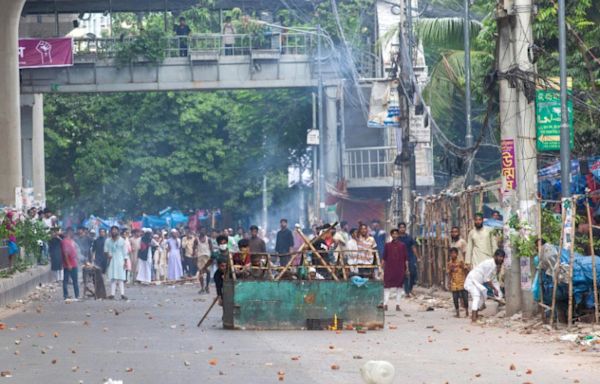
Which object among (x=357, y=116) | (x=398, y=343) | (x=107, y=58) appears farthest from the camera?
(x=357, y=116)

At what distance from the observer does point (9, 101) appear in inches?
1549

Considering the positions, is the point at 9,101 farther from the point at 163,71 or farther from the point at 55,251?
the point at 163,71

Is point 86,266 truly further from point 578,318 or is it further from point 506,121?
point 578,318

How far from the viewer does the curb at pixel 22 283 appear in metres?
28.1

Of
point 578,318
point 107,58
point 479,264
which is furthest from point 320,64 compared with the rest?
point 578,318

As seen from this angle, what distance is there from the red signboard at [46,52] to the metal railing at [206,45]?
62.3 inches

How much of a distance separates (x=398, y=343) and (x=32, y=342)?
16.3 ft

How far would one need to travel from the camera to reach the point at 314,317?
20.2 m

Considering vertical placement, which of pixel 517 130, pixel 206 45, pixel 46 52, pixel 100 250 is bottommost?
pixel 100 250

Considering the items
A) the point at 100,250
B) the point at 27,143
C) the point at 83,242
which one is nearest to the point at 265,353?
the point at 100,250

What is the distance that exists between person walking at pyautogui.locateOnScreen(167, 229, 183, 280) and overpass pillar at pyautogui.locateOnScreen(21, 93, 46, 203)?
8588mm

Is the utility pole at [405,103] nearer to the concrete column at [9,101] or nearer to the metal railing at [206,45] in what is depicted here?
the concrete column at [9,101]

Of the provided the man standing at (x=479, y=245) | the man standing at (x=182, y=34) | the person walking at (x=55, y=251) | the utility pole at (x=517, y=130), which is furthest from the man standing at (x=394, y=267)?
the man standing at (x=182, y=34)

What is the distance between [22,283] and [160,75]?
616 inches
